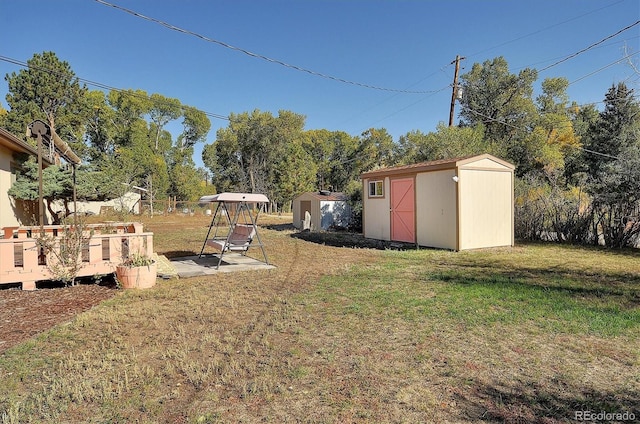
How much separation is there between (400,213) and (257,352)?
9504 mm

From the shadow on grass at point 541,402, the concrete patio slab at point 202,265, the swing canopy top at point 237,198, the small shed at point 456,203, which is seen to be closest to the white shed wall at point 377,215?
the small shed at point 456,203

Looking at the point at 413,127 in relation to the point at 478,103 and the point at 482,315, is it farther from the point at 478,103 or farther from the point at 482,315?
the point at 482,315

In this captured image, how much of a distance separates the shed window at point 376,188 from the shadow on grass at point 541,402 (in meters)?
10.6

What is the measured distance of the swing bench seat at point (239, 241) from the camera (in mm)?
7527

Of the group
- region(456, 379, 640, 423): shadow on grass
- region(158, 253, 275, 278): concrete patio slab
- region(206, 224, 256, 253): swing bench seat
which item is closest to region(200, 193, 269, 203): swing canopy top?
region(206, 224, 256, 253): swing bench seat

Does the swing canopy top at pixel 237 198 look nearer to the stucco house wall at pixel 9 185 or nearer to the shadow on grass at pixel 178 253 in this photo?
the shadow on grass at pixel 178 253

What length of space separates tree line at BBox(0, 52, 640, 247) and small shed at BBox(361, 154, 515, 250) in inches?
86.8

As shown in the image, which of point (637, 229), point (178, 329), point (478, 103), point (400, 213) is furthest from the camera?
point (478, 103)

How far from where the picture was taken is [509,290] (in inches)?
211

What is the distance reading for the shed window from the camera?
42.7 feet

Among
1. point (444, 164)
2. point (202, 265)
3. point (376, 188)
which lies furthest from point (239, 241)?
point (376, 188)

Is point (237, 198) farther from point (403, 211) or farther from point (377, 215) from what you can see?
point (377, 215)

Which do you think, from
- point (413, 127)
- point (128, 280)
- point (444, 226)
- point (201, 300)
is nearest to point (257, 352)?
point (201, 300)

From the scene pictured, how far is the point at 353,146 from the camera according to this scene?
4069 cm
